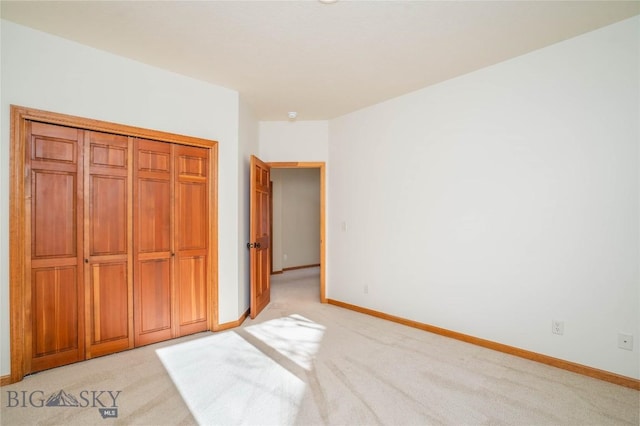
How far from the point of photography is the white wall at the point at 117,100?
2379mm

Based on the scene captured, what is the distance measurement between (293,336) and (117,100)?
2.90 metres

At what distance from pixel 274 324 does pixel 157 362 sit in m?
1.32

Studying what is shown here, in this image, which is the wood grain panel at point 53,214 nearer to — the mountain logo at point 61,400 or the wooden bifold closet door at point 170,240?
the wooden bifold closet door at point 170,240

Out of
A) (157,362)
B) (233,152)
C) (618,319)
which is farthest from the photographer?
(233,152)

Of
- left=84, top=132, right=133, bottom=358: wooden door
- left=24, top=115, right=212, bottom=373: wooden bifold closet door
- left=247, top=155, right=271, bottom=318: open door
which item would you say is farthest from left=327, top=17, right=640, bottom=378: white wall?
left=84, top=132, right=133, bottom=358: wooden door

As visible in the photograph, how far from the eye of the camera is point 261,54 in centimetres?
282

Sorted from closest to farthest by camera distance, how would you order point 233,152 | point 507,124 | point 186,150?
point 507,124 < point 186,150 < point 233,152

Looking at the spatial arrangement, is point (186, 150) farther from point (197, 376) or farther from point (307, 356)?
point (307, 356)

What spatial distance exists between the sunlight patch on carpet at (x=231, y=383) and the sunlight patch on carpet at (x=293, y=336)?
214 mm

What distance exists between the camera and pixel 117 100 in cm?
290

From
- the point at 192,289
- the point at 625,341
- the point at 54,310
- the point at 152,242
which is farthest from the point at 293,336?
the point at 625,341

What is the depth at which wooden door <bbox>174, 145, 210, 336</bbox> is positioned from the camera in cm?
331

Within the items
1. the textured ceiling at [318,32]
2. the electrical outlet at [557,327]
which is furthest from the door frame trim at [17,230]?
the electrical outlet at [557,327]

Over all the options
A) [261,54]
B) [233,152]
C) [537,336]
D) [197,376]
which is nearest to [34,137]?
[233,152]
